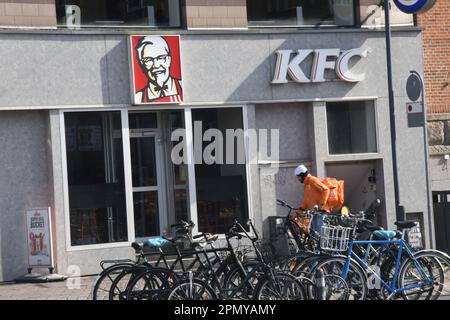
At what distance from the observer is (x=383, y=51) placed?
17.4m

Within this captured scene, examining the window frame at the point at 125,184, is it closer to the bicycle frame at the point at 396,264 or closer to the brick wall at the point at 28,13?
the brick wall at the point at 28,13

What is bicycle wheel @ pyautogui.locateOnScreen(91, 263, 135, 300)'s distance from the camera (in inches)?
427

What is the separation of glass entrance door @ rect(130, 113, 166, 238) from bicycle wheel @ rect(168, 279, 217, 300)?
5924 millimetres

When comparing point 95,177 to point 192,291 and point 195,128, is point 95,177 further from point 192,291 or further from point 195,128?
point 192,291

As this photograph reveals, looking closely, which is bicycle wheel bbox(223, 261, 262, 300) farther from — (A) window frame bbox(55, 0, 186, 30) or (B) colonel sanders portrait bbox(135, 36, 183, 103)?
(A) window frame bbox(55, 0, 186, 30)

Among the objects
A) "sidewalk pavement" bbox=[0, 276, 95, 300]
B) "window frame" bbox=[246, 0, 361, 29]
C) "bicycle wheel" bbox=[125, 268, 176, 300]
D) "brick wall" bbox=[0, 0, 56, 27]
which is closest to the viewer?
"bicycle wheel" bbox=[125, 268, 176, 300]

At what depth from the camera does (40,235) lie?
15.0m

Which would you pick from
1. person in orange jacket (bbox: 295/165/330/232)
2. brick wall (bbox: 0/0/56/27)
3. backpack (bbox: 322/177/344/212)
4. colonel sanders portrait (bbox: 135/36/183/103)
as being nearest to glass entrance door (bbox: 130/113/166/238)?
colonel sanders portrait (bbox: 135/36/183/103)

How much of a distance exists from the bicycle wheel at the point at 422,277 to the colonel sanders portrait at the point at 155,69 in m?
6.24

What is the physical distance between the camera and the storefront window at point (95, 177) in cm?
1552

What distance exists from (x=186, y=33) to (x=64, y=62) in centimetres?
228

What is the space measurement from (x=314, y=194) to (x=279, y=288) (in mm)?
4676

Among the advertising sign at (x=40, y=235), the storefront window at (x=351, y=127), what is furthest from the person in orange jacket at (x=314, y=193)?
the advertising sign at (x=40, y=235)

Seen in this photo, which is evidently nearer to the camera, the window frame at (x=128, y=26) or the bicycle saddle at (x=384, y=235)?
the bicycle saddle at (x=384, y=235)
